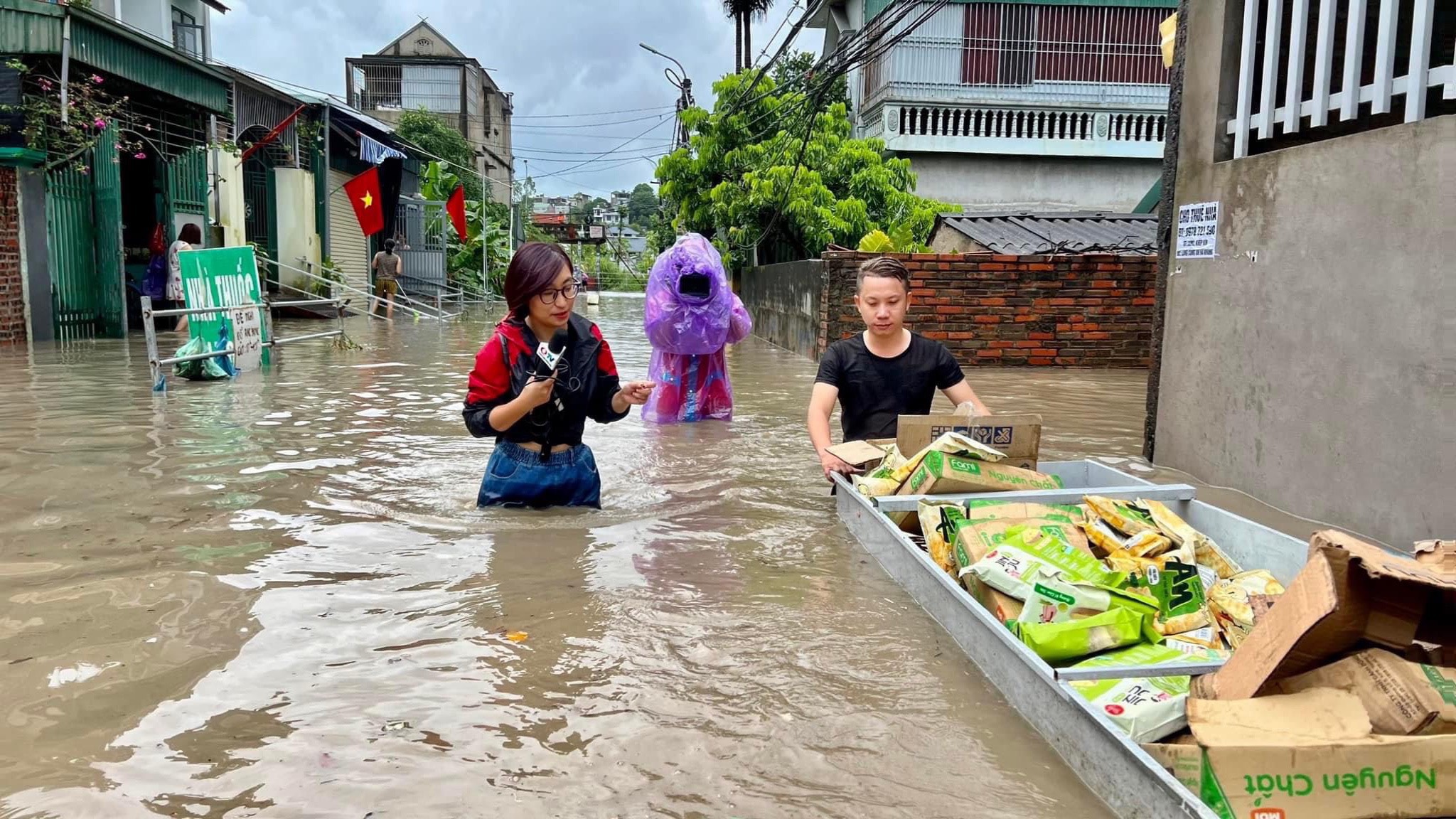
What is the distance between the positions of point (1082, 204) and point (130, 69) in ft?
53.6

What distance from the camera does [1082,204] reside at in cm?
2108

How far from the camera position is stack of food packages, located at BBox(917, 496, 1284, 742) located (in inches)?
107

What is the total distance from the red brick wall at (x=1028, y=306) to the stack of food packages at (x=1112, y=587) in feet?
30.7

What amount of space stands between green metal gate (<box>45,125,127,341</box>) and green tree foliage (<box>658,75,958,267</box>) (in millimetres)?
9301

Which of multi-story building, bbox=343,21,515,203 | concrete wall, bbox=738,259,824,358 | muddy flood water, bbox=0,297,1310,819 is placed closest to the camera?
muddy flood water, bbox=0,297,1310,819

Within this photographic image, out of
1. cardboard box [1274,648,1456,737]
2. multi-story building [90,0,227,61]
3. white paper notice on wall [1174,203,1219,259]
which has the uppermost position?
multi-story building [90,0,227,61]

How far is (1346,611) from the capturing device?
7.75 ft

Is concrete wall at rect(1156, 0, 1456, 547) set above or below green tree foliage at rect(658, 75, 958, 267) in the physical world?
below

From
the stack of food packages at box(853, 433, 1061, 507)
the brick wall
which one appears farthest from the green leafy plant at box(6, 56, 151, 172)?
the stack of food packages at box(853, 433, 1061, 507)

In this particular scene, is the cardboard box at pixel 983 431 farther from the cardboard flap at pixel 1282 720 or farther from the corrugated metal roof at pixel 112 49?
the corrugated metal roof at pixel 112 49

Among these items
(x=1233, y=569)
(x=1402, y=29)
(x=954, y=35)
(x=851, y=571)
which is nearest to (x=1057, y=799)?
(x=1233, y=569)

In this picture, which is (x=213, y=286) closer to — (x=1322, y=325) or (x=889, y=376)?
(x=889, y=376)

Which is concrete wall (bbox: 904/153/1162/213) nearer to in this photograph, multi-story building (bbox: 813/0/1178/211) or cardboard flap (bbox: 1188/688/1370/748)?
multi-story building (bbox: 813/0/1178/211)

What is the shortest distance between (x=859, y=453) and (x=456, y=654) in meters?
2.19
